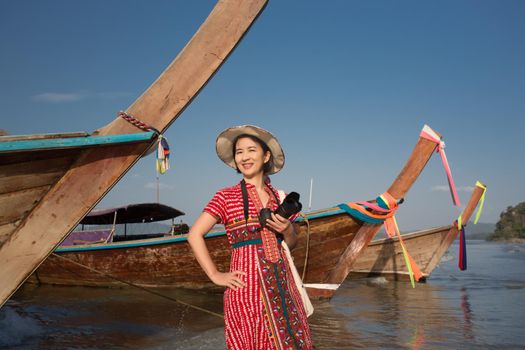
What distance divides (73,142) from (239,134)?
0.88 m

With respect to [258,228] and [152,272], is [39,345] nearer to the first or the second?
[152,272]

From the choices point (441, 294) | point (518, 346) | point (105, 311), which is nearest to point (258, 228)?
point (518, 346)

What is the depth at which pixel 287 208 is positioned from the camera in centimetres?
199

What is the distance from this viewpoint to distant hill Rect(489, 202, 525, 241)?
62938 millimetres

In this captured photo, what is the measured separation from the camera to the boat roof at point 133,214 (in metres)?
11.5

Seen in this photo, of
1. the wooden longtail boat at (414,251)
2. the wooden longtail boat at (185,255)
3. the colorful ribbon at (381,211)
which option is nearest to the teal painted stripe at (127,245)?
the wooden longtail boat at (185,255)

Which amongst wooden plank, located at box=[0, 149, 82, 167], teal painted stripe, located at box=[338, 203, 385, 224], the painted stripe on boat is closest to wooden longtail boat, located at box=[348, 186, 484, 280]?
teal painted stripe, located at box=[338, 203, 385, 224]

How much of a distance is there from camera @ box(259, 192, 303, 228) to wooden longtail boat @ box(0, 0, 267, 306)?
0.78 meters

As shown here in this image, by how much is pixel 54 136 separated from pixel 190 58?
2.74ft

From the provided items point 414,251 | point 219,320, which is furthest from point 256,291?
point 414,251

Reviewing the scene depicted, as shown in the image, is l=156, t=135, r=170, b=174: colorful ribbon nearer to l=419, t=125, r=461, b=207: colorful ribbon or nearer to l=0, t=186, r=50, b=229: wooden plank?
l=0, t=186, r=50, b=229: wooden plank

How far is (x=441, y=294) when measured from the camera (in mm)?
9789

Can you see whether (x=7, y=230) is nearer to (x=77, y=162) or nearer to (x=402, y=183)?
(x=77, y=162)

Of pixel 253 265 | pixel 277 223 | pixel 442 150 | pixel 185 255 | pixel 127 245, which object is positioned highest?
pixel 442 150
